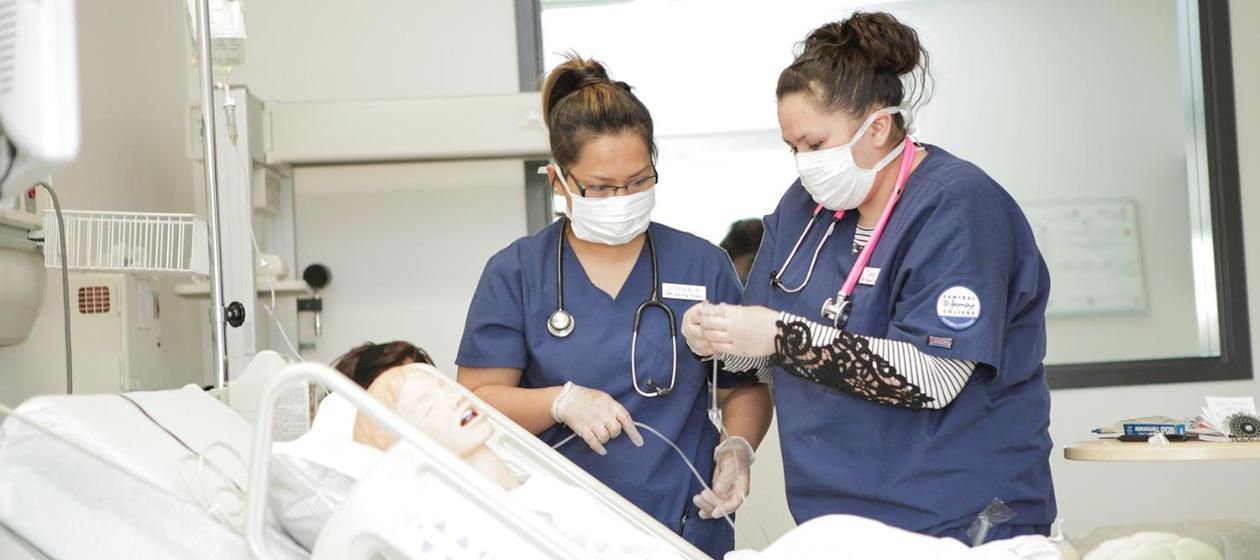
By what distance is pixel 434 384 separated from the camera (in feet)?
5.33

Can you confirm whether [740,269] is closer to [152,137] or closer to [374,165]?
[374,165]

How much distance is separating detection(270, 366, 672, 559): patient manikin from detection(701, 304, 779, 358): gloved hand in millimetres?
284

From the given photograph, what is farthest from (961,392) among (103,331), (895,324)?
(103,331)

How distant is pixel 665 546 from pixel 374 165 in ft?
7.56

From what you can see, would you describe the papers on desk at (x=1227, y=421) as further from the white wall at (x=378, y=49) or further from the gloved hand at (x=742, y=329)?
the white wall at (x=378, y=49)

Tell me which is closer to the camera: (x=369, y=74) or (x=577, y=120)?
(x=577, y=120)

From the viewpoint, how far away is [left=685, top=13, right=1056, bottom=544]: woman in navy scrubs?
1.54 meters

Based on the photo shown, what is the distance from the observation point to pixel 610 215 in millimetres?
1899

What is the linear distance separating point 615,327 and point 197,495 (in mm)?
809

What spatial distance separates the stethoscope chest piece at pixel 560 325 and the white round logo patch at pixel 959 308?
2.16ft

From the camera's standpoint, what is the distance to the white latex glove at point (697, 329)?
1.67 meters

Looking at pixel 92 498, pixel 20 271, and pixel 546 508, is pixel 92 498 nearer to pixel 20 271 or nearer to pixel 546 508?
pixel 546 508

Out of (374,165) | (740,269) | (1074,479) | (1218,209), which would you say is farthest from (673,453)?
(1218,209)

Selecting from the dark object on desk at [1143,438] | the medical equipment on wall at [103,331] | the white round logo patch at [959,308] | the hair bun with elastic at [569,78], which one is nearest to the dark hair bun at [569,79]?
the hair bun with elastic at [569,78]
